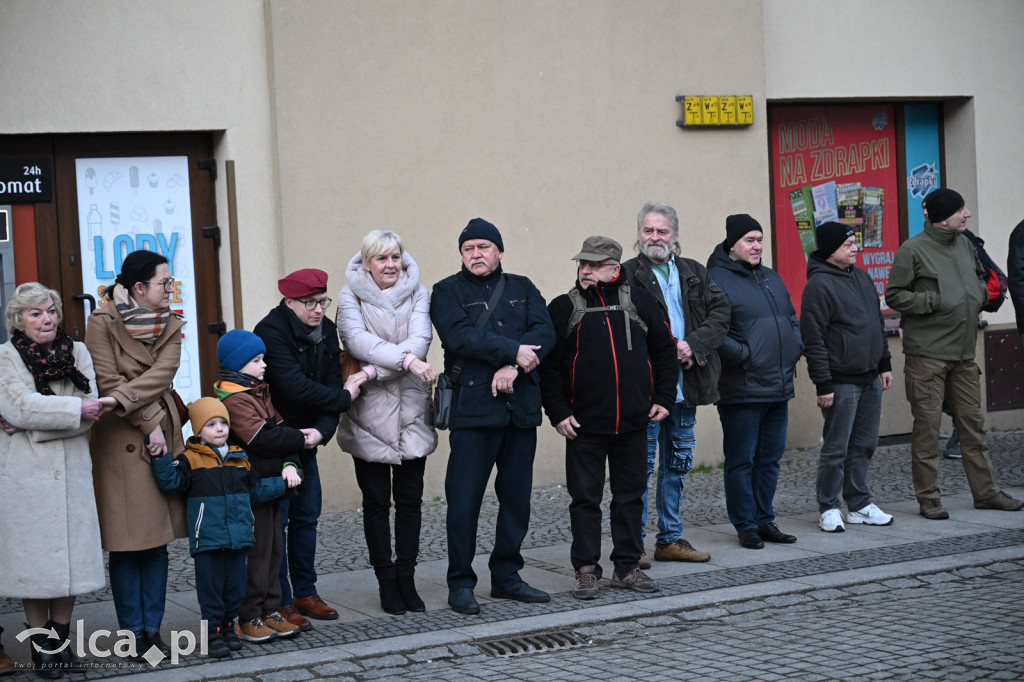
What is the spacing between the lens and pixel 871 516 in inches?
338

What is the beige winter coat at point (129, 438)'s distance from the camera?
19.5ft

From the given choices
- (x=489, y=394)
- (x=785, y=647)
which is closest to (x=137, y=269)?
(x=489, y=394)

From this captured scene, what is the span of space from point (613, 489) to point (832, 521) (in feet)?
6.72

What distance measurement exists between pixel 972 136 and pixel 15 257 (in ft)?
29.2

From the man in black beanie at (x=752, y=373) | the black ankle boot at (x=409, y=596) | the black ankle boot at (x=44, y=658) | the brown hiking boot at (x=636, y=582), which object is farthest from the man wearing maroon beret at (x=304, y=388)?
the man in black beanie at (x=752, y=373)

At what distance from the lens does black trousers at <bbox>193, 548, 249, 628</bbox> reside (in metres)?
5.90

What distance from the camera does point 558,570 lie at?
7613mm

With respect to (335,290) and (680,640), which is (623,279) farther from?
(335,290)

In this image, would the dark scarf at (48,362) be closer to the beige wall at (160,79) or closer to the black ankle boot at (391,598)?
the black ankle boot at (391,598)

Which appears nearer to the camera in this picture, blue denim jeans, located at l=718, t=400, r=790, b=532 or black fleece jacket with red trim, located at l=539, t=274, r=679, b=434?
black fleece jacket with red trim, located at l=539, t=274, r=679, b=434

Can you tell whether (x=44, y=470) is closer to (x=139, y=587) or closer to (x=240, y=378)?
(x=139, y=587)

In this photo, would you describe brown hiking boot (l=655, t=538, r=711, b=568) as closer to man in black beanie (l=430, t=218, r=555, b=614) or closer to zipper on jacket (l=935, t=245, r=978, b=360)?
man in black beanie (l=430, t=218, r=555, b=614)

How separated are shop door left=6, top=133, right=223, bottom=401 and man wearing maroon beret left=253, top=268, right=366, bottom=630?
3.20 meters

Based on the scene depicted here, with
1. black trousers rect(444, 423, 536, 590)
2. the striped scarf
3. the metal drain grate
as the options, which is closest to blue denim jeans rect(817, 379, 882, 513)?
black trousers rect(444, 423, 536, 590)
